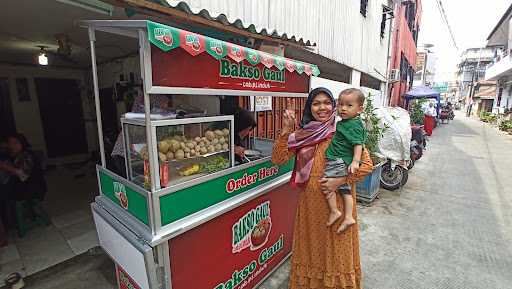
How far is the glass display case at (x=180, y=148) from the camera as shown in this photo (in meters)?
1.94

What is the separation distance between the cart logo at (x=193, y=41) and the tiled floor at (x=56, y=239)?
10.5 ft


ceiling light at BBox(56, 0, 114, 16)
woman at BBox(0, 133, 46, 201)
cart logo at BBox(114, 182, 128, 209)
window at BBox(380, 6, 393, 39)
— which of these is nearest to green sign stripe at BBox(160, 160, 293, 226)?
cart logo at BBox(114, 182, 128, 209)

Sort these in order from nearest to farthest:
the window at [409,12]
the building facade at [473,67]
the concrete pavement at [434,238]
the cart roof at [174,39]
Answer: the cart roof at [174,39]
the concrete pavement at [434,238]
the window at [409,12]
the building facade at [473,67]

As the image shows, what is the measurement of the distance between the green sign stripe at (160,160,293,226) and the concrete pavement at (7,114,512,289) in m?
1.35

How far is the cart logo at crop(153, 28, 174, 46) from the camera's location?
1492 millimetres

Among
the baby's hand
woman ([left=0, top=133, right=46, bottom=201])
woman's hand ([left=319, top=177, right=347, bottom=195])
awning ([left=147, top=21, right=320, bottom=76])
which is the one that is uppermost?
awning ([left=147, top=21, right=320, bottom=76])

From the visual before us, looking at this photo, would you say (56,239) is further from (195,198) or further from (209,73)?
(209,73)

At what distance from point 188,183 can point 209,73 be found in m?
0.84

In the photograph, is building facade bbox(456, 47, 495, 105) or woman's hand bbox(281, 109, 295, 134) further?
building facade bbox(456, 47, 495, 105)

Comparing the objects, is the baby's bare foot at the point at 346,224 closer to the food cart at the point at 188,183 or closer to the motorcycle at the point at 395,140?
the food cart at the point at 188,183

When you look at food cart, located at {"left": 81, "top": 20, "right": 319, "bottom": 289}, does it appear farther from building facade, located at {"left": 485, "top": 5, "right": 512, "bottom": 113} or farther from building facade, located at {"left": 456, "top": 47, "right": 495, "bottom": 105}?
building facade, located at {"left": 456, "top": 47, "right": 495, "bottom": 105}

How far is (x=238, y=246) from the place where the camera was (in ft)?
8.09


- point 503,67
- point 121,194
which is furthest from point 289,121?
point 503,67

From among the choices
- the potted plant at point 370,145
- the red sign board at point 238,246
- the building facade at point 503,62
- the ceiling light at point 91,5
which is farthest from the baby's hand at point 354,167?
the building facade at point 503,62
